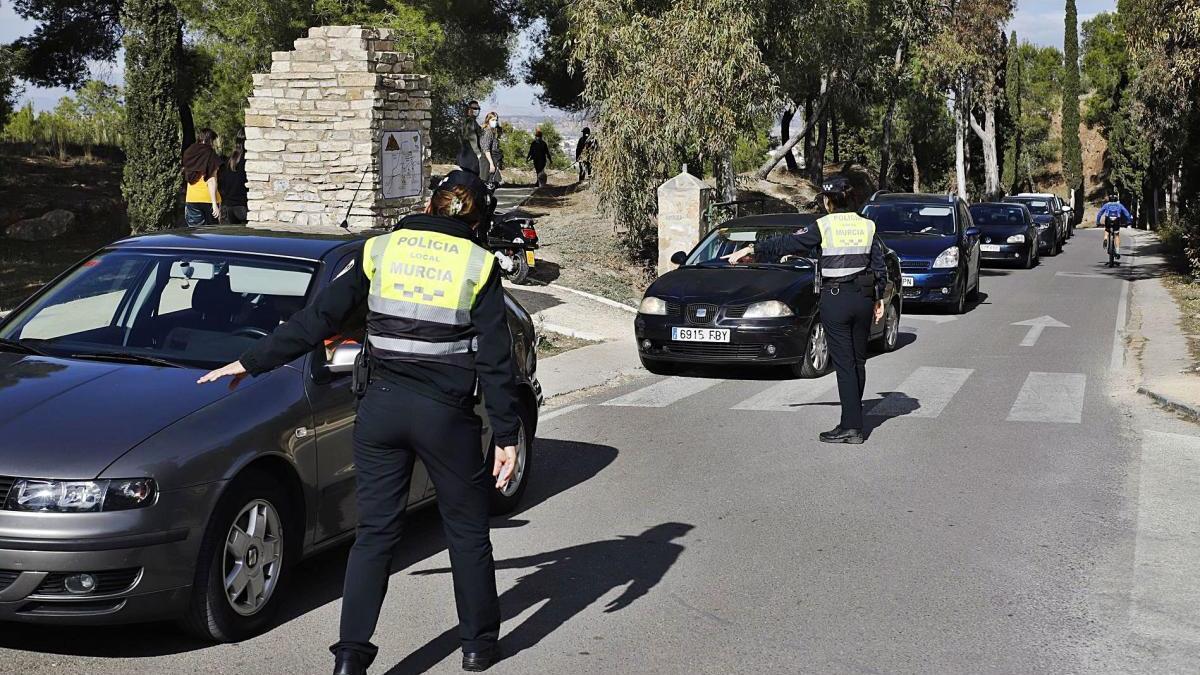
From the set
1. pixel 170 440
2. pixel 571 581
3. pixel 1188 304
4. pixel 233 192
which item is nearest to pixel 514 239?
pixel 233 192

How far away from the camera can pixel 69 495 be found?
497cm

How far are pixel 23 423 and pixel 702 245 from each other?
1077 cm

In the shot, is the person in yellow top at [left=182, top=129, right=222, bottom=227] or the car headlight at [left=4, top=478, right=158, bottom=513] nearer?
the car headlight at [left=4, top=478, right=158, bottom=513]

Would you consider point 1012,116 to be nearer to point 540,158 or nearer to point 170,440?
point 540,158

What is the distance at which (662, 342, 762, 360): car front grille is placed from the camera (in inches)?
523

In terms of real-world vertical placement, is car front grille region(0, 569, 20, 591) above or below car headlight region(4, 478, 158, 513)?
below

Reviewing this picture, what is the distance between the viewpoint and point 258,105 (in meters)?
16.9

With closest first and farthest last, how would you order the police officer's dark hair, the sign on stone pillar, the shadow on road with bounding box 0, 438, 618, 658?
the police officer's dark hair → the shadow on road with bounding box 0, 438, 618, 658 → the sign on stone pillar

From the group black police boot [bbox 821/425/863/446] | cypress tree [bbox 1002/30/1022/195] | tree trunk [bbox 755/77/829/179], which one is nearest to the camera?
black police boot [bbox 821/425/863/446]

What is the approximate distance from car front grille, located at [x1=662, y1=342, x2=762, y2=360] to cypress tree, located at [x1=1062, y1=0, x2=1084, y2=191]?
74530 mm

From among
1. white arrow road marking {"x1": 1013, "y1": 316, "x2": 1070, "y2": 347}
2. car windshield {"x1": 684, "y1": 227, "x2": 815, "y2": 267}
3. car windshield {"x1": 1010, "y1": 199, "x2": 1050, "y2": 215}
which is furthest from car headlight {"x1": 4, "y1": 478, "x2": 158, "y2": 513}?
car windshield {"x1": 1010, "y1": 199, "x2": 1050, "y2": 215}

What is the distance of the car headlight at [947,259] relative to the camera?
20.9m

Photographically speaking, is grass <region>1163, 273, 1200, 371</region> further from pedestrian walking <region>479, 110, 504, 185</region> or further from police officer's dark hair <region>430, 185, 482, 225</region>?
pedestrian walking <region>479, 110, 504, 185</region>

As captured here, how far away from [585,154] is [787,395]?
15.4 metres
